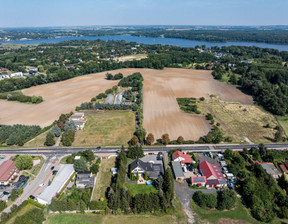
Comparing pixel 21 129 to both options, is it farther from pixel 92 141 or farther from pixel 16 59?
pixel 16 59

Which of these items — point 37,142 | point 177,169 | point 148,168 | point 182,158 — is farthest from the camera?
point 37,142

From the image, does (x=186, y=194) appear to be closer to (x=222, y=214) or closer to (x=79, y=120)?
(x=222, y=214)

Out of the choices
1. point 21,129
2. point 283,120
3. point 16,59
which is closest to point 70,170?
point 21,129

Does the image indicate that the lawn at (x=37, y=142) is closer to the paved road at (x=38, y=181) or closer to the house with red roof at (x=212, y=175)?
the paved road at (x=38, y=181)

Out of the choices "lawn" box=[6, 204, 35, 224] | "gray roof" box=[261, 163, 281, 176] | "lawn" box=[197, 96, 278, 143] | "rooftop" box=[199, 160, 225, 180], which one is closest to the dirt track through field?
"lawn" box=[197, 96, 278, 143]

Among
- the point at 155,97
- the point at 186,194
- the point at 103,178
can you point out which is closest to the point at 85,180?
the point at 103,178

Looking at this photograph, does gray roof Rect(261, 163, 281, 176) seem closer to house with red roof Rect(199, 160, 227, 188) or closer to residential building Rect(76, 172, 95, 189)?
house with red roof Rect(199, 160, 227, 188)

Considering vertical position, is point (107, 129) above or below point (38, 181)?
above
